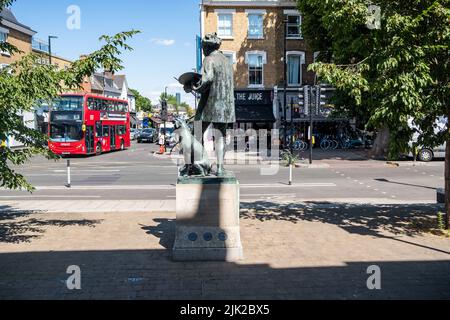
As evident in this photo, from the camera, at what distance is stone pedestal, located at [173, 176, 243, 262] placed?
6715mm

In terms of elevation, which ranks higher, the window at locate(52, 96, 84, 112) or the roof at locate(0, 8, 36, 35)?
the roof at locate(0, 8, 36, 35)

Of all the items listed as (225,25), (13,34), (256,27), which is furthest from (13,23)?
(256,27)

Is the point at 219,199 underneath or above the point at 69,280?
above

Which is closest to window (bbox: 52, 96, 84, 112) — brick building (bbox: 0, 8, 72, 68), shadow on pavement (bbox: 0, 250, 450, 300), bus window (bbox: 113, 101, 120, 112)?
bus window (bbox: 113, 101, 120, 112)

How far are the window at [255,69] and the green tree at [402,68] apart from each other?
25486mm

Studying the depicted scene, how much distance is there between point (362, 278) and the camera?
574 centimetres

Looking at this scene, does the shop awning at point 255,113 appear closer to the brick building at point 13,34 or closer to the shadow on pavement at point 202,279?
the brick building at point 13,34

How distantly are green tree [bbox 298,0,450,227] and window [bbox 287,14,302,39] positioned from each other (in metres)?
26.6

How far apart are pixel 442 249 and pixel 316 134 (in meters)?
29.6

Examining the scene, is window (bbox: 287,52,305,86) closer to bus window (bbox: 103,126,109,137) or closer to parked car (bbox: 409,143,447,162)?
parked car (bbox: 409,143,447,162)

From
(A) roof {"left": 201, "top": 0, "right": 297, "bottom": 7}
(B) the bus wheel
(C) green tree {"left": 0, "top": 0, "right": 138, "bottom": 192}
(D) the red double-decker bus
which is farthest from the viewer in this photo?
(A) roof {"left": 201, "top": 0, "right": 297, "bottom": 7}
